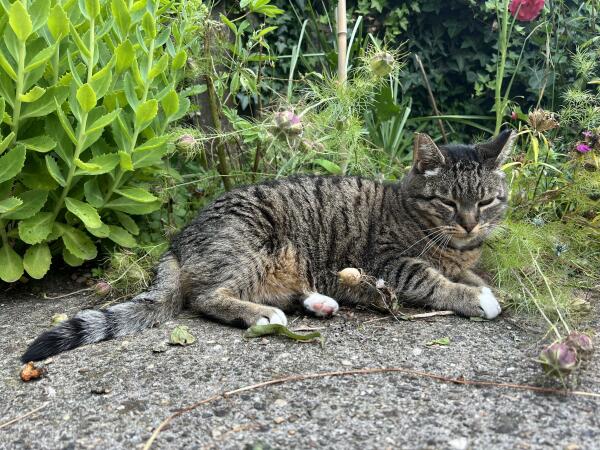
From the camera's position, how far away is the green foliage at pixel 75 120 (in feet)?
9.86

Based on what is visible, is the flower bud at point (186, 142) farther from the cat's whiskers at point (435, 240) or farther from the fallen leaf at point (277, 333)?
the cat's whiskers at point (435, 240)

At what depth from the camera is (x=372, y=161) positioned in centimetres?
466

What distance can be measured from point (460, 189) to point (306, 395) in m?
1.69

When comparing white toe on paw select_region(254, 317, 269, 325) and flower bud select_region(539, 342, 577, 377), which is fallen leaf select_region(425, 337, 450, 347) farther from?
white toe on paw select_region(254, 317, 269, 325)

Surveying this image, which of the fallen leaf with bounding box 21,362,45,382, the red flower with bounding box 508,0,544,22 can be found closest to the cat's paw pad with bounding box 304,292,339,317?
the fallen leaf with bounding box 21,362,45,382

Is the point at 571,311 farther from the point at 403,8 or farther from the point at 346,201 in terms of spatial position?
the point at 403,8

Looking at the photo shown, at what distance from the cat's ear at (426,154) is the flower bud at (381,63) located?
27.0 inches

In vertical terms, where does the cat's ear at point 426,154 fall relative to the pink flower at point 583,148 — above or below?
above

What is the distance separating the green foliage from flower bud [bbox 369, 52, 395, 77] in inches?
49.7

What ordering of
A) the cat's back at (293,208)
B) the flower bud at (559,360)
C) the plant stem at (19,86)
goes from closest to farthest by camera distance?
the flower bud at (559,360) → the plant stem at (19,86) → the cat's back at (293,208)

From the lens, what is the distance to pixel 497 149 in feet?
11.2

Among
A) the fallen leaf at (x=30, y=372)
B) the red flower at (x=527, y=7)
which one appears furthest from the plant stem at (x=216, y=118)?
the red flower at (x=527, y=7)

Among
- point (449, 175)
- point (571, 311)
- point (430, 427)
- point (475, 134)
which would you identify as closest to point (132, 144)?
point (449, 175)

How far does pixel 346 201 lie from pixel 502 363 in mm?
1539
